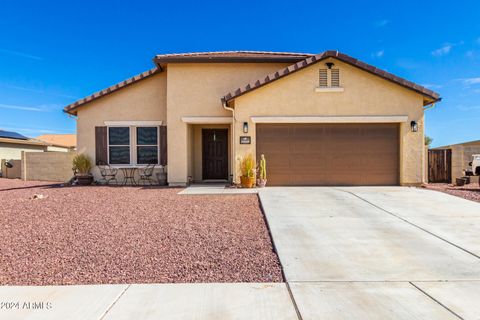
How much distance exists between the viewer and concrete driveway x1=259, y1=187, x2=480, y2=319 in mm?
3467

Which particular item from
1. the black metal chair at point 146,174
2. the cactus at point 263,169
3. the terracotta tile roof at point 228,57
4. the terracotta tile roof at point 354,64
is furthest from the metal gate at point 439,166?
the black metal chair at point 146,174

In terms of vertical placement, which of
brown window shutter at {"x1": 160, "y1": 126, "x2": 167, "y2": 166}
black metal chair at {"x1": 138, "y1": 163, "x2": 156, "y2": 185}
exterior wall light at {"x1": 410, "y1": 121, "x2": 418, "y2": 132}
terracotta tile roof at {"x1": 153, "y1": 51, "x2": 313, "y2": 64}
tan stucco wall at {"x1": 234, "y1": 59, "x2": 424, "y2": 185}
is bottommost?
black metal chair at {"x1": 138, "y1": 163, "x2": 156, "y2": 185}

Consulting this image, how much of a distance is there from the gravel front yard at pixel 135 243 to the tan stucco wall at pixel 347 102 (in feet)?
14.6

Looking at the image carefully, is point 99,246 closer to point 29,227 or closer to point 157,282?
point 157,282

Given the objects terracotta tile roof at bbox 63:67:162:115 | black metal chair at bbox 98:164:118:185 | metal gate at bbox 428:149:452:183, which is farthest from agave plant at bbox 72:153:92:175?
metal gate at bbox 428:149:452:183

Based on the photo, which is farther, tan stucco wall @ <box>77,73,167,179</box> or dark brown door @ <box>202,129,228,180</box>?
dark brown door @ <box>202,129,228,180</box>

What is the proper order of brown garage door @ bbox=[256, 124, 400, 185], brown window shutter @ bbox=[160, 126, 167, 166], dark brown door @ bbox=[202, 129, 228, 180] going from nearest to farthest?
1. brown garage door @ bbox=[256, 124, 400, 185]
2. brown window shutter @ bbox=[160, 126, 167, 166]
3. dark brown door @ bbox=[202, 129, 228, 180]

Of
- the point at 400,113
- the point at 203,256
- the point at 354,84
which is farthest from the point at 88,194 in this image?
the point at 400,113

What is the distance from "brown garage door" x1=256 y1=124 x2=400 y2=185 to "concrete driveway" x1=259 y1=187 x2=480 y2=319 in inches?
123

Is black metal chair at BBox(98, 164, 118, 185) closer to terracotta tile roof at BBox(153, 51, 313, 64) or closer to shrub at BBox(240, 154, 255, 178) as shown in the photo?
terracotta tile roof at BBox(153, 51, 313, 64)

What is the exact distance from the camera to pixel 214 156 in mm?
14578

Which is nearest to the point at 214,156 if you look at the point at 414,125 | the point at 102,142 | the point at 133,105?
the point at 133,105

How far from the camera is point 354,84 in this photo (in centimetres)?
1198

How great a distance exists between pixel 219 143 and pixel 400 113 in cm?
778
